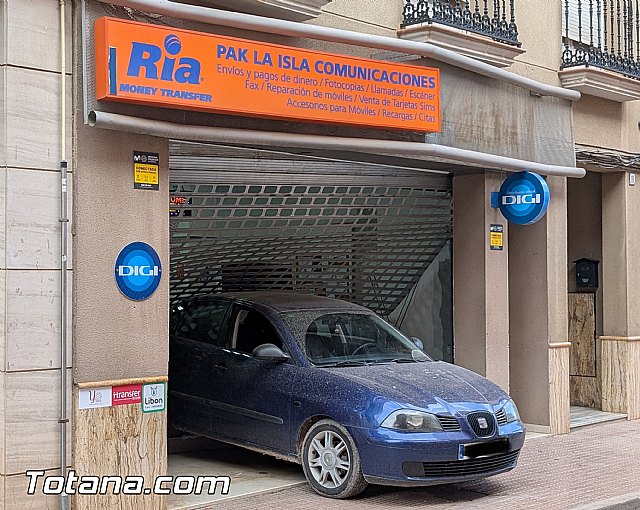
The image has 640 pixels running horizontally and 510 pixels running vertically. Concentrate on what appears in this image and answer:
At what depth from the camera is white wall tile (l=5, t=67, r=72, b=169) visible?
707 cm

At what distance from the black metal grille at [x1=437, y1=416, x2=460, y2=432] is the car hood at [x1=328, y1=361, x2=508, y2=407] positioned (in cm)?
16

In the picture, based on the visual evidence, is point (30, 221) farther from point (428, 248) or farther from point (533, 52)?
point (533, 52)

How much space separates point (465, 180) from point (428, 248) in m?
1.05

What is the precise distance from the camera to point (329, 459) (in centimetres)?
836

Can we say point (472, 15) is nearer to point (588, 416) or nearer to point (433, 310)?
point (433, 310)

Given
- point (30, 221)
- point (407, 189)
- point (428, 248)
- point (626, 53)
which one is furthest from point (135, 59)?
point (626, 53)

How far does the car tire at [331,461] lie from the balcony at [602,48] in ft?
19.9

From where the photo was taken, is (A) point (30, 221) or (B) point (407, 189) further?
(B) point (407, 189)

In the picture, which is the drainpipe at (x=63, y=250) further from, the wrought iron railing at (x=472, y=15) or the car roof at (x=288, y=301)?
the wrought iron railing at (x=472, y=15)

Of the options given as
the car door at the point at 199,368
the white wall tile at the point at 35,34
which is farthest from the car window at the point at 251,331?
the white wall tile at the point at 35,34

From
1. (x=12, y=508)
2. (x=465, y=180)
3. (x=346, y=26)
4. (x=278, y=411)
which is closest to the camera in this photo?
(x=12, y=508)

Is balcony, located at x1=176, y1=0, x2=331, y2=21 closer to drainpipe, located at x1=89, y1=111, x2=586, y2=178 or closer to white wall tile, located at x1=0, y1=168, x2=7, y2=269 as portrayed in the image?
drainpipe, located at x1=89, y1=111, x2=586, y2=178

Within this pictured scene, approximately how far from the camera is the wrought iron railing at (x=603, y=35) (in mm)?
12695

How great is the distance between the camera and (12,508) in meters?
7.06
